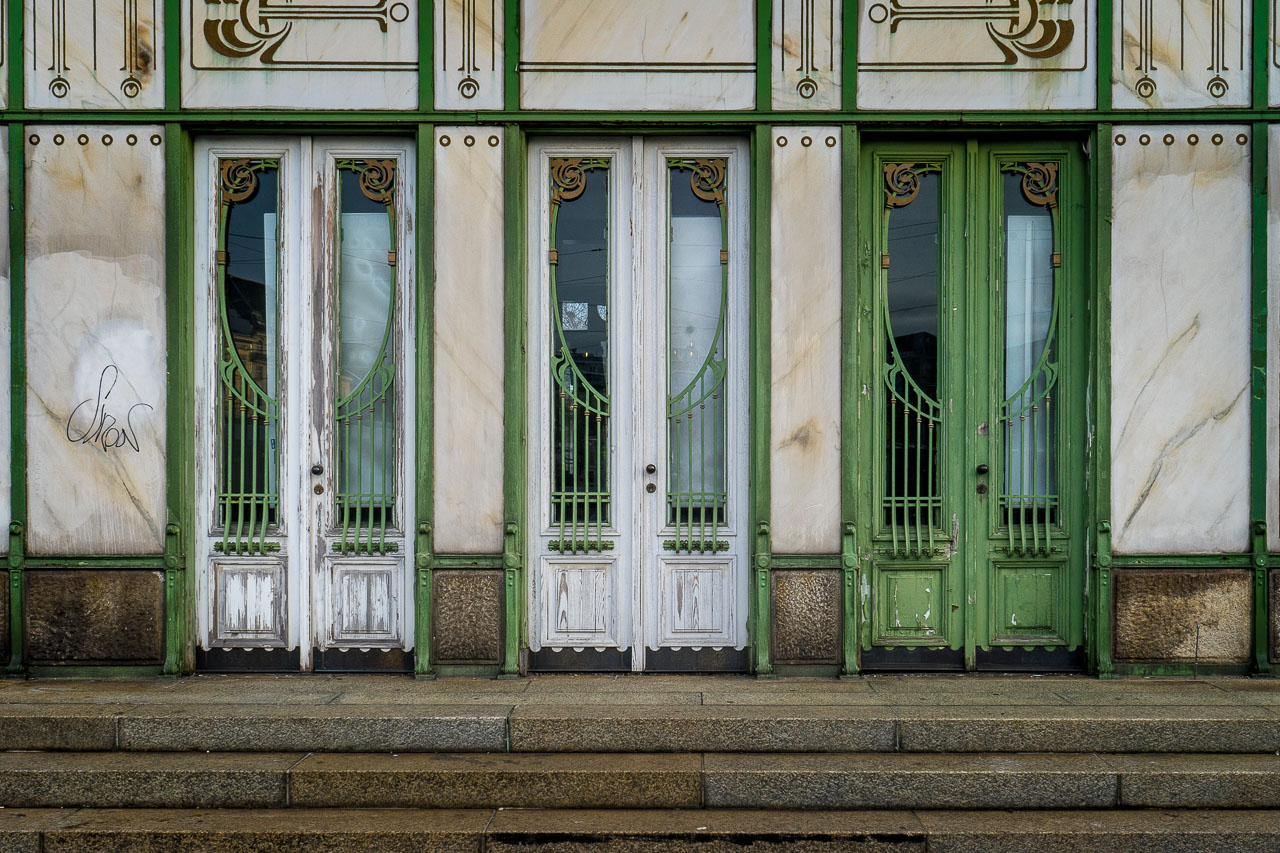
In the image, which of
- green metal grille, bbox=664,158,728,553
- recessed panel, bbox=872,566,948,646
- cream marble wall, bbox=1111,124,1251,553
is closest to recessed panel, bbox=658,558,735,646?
green metal grille, bbox=664,158,728,553

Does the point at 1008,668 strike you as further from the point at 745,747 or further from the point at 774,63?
the point at 774,63

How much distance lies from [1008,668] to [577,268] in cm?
367

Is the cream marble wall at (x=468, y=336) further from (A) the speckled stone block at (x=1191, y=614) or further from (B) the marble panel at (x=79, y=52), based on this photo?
(A) the speckled stone block at (x=1191, y=614)

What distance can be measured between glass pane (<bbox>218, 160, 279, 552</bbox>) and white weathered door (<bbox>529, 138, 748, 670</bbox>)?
5.40ft

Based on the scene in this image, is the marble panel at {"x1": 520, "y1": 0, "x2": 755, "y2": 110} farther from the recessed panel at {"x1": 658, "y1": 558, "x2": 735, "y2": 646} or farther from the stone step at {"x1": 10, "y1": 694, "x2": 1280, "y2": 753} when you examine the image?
the stone step at {"x1": 10, "y1": 694, "x2": 1280, "y2": 753}

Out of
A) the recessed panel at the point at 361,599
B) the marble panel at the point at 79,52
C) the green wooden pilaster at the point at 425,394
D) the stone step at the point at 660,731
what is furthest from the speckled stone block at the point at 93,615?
the marble panel at the point at 79,52

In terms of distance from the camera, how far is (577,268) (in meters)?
6.07

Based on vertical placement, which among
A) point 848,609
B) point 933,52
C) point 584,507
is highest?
point 933,52

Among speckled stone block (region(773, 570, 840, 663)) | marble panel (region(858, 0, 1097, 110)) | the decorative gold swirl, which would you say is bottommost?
speckled stone block (region(773, 570, 840, 663))

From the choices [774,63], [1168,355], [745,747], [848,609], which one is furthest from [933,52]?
[745,747]

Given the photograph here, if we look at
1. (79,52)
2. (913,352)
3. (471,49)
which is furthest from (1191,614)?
(79,52)

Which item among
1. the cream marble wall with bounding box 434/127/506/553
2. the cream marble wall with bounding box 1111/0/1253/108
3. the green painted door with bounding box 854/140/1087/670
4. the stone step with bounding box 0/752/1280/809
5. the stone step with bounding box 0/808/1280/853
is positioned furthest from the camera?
the green painted door with bounding box 854/140/1087/670

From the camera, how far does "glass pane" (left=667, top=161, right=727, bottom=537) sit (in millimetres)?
6059

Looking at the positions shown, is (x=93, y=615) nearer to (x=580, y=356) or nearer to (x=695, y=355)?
(x=580, y=356)
